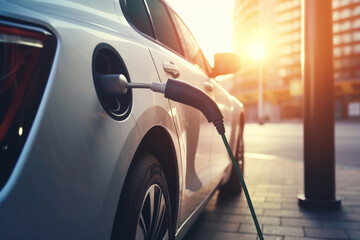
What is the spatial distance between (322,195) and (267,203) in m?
0.55

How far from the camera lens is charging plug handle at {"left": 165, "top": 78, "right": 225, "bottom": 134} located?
52.6 inches

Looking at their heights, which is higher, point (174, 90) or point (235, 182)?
point (174, 90)

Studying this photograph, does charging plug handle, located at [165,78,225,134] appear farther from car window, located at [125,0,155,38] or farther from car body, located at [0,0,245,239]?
car window, located at [125,0,155,38]

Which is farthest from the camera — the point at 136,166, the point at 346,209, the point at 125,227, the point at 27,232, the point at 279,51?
the point at 279,51

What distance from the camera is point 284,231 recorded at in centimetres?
298

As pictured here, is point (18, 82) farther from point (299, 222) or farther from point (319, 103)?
point (319, 103)

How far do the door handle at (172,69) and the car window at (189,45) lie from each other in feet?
2.38

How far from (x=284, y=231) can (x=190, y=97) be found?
79.8 inches

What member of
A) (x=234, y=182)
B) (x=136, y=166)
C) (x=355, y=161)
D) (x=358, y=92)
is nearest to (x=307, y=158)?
(x=234, y=182)

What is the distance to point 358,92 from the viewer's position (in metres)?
57.2

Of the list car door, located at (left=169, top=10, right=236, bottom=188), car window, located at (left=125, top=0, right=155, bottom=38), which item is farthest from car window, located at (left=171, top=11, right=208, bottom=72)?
car window, located at (left=125, top=0, right=155, bottom=38)

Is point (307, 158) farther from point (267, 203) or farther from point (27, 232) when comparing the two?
point (27, 232)

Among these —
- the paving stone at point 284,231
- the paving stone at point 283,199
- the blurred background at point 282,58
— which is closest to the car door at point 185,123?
the paving stone at point 284,231

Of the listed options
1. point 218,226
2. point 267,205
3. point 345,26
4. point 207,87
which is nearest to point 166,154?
point 207,87
